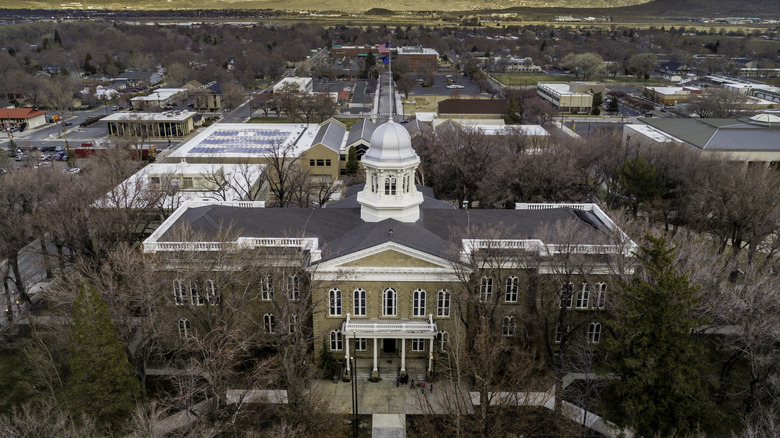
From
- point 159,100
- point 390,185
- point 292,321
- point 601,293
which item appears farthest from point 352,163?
point 159,100

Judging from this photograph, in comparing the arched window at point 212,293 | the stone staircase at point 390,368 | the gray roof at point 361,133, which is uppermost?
the gray roof at point 361,133

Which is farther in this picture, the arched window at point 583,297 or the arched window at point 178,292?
the arched window at point 583,297

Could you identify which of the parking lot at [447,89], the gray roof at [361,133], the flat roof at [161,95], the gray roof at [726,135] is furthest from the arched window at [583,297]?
the flat roof at [161,95]

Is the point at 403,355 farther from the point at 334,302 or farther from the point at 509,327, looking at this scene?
the point at 509,327

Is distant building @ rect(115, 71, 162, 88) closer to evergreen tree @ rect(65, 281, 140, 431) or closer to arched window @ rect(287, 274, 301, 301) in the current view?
arched window @ rect(287, 274, 301, 301)

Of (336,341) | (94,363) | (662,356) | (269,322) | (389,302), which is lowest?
(336,341)

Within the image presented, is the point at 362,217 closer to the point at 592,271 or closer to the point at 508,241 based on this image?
Result: the point at 508,241

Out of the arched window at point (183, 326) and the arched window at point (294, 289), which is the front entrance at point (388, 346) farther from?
the arched window at point (183, 326)

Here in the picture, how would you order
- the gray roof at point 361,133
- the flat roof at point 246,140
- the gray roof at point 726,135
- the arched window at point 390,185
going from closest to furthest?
the arched window at point 390,185 → the gray roof at point 726,135 → the flat roof at point 246,140 → the gray roof at point 361,133
